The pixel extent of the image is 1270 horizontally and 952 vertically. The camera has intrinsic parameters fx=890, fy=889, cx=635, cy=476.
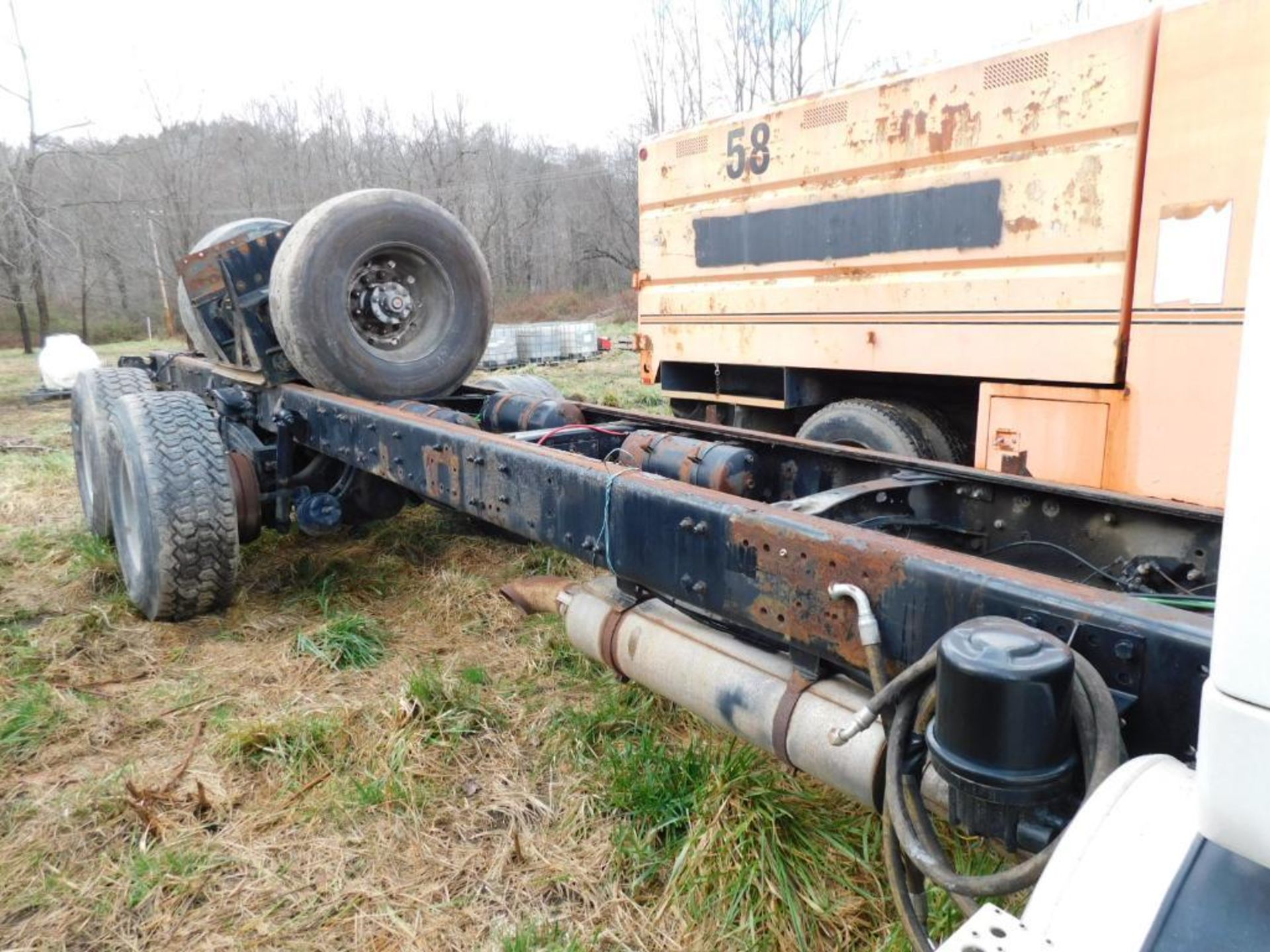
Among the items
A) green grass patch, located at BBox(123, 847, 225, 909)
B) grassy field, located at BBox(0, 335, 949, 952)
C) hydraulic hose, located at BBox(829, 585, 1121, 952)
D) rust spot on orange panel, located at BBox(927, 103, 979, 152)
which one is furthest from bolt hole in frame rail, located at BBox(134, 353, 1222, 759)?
rust spot on orange panel, located at BBox(927, 103, 979, 152)

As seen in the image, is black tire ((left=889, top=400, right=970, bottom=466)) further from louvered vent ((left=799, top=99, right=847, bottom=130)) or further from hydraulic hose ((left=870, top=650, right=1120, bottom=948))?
hydraulic hose ((left=870, top=650, right=1120, bottom=948))

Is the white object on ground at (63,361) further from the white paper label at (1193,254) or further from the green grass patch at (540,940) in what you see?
the white paper label at (1193,254)

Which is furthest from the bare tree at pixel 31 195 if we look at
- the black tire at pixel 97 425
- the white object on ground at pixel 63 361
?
the black tire at pixel 97 425

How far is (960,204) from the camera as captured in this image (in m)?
4.22

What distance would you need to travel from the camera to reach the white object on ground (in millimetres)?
12617

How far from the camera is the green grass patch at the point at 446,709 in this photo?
2.85 m

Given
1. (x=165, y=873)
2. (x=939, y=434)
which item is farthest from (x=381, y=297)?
(x=939, y=434)

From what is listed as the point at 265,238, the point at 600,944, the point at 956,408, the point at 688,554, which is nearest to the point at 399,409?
the point at 265,238

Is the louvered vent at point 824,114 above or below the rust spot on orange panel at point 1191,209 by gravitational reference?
above

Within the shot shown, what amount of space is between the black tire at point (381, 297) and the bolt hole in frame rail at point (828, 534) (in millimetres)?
241

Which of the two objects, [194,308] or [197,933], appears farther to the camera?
[194,308]

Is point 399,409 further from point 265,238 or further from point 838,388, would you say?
point 838,388

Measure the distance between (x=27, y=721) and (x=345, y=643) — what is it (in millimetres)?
1042

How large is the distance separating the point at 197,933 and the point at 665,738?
1.37 meters
